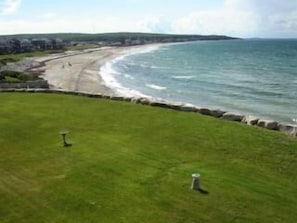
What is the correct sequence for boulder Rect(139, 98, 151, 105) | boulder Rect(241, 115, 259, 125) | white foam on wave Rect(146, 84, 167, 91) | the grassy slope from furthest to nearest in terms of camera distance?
white foam on wave Rect(146, 84, 167, 91) < boulder Rect(139, 98, 151, 105) < boulder Rect(241, 115, 259, 125) < the grassy slope

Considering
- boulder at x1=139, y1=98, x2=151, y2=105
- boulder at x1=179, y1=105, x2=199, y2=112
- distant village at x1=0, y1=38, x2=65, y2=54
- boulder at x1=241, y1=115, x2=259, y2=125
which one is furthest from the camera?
distant village at x1=0, y1=38, x2=65, y2=54

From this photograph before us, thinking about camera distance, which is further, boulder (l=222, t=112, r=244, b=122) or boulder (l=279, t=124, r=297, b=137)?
boulder (l=222, t=112, r=244, b=122)

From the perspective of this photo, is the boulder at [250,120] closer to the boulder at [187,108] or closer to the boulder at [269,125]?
the boulder at [269,125]

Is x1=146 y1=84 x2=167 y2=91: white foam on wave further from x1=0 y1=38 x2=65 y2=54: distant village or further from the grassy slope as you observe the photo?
x1=0 y1=38 x2=65 y2=54: distant village

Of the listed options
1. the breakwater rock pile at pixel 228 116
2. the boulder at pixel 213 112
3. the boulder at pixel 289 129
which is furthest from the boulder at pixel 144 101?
the boulder at pixel 289 129

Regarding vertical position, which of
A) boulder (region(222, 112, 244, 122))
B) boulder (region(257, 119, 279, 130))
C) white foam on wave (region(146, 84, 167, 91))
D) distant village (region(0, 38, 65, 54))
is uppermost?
boulder (region(257, 119, 279, 130))

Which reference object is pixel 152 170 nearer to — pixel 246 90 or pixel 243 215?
A: pixel 243 215

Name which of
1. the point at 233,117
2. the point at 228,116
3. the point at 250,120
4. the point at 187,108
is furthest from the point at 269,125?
the point at 187,108

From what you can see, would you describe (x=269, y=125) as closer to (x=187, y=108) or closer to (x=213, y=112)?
(x=213, y=112)

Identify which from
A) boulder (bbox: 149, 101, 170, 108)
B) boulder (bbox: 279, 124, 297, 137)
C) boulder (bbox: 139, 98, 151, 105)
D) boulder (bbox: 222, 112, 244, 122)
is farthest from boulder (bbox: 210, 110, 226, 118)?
boulder (bbox: 139, 98, 151, 105)
